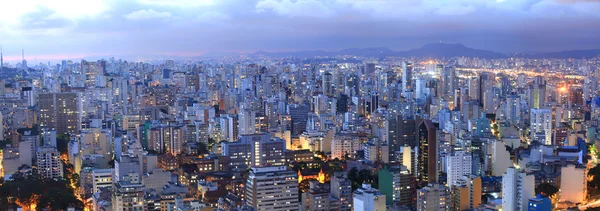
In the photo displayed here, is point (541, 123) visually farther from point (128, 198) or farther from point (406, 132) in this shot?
point (128, 198)

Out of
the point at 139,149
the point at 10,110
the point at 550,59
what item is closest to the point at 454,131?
the point at 550,59

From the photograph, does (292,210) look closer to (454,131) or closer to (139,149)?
(139,149)

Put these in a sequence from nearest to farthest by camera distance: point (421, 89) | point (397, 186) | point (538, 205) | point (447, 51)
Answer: point (538, 205) < point (397, 186) < point (421, 89) < point (447, 51)

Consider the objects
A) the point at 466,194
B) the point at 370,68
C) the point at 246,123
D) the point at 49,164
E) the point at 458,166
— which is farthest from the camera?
the point at 370,68

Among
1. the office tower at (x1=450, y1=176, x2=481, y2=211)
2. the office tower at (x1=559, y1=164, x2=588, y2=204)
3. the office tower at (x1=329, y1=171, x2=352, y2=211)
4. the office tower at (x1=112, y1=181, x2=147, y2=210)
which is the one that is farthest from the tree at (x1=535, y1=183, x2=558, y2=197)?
the office tower at (x1=112, y1=181, x2=147, y2=210)

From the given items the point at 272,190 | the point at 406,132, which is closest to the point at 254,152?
the point at 406,132

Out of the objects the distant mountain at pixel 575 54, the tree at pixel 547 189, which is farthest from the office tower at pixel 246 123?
the tree at pixel 547 189
